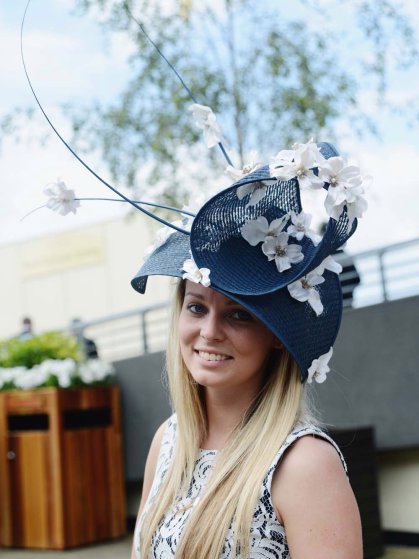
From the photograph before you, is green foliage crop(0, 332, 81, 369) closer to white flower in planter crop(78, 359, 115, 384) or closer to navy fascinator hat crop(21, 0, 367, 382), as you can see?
white flower in planter crop(78, 359, 115, 384)

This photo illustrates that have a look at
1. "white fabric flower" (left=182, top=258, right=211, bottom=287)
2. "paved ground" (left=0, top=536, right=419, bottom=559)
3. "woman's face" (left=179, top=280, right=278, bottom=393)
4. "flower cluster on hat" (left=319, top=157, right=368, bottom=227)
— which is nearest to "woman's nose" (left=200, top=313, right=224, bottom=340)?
"woman's face" (left=179, top=280, right=278, bottom=393)

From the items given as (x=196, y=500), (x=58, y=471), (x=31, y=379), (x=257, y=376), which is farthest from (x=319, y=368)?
(x=31, y=379)

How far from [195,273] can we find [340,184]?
31 centimetres

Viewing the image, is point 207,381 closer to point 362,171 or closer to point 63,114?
point 362,171

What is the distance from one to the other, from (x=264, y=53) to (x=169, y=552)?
7087 mm

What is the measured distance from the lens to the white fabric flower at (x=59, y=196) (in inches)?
74.6

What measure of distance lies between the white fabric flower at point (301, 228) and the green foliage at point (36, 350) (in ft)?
16.3

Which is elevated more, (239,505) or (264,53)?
(264,53)

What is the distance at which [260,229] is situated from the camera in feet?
5.60

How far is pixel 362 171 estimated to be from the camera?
5.32ft

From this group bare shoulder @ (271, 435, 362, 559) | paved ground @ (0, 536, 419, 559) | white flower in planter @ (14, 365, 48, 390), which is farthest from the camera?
white flower in planter @ (14, 365, 48, 390)

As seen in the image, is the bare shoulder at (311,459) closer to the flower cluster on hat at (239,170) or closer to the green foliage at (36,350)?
the flower cluster on hat at (239,170)

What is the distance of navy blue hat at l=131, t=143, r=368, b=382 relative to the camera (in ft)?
5.51

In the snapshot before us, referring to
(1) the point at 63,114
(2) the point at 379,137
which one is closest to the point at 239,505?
(2) the point at 379,137
